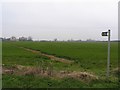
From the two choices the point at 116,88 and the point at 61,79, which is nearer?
the point at 116,88

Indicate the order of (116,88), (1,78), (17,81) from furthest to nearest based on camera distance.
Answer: (1,78) < (17,81) < (116,88)

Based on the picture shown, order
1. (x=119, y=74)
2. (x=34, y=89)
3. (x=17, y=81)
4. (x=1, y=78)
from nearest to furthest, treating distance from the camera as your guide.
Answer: (x=34, y=89) → (x=17, y=81) → (x=1, y=78) → (x=119, y=74)

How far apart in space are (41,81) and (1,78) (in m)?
1.45

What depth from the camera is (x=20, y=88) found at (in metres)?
6.59

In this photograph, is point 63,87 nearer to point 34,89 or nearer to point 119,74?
point 34,89

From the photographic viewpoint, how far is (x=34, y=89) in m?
6.55

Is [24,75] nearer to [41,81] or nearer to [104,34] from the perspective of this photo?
[41,81]

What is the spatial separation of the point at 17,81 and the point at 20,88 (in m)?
0.86

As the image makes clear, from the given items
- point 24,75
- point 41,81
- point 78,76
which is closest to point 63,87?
point 41,81

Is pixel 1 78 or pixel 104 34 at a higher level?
pixel 104 34

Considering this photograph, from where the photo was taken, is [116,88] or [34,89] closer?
[34,89]

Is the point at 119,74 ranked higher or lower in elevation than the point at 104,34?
lower

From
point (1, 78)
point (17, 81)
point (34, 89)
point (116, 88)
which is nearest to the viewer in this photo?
point (34, 89)

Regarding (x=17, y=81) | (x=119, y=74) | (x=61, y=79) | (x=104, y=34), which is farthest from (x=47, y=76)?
(x=119, y=74)
